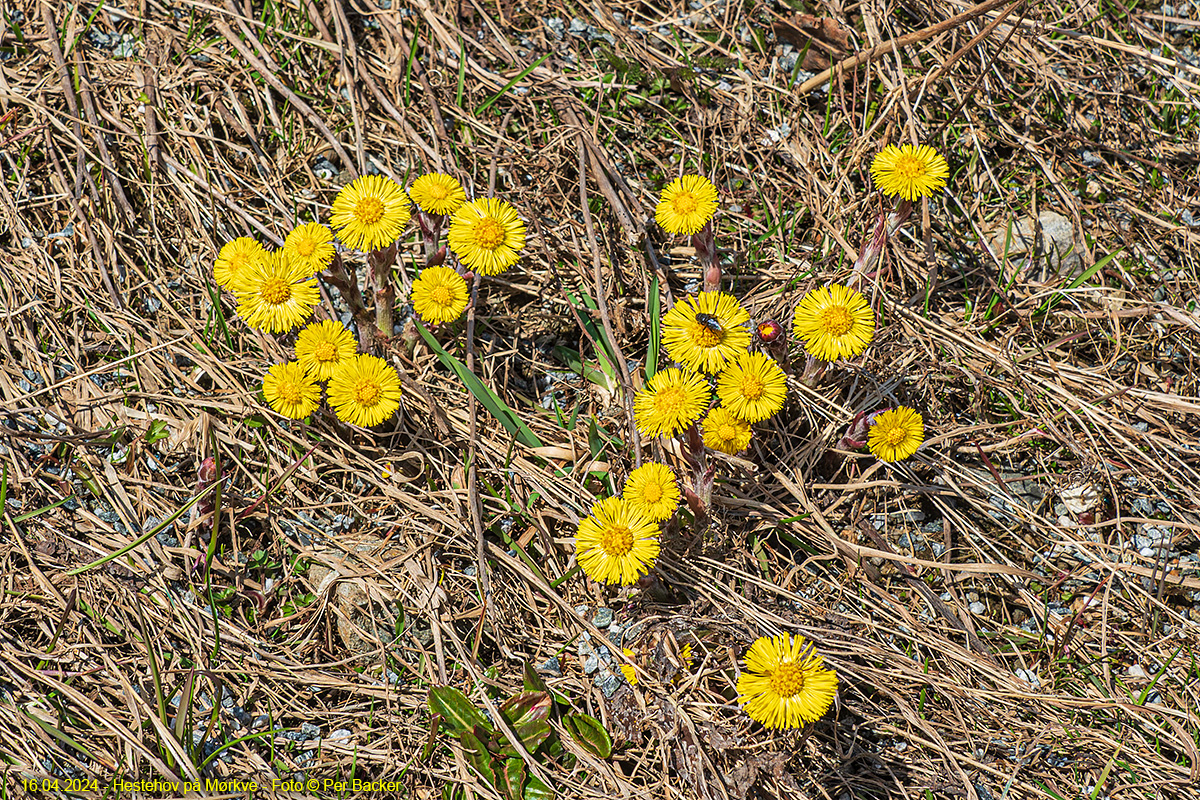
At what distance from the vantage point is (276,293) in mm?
2141

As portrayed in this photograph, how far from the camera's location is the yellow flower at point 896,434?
6.93 ft

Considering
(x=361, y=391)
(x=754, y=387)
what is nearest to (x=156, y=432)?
(x=361, y=391)

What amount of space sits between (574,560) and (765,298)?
1.03 metres

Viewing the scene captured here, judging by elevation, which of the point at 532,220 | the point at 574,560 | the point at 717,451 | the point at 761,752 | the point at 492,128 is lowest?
the point at 761,752

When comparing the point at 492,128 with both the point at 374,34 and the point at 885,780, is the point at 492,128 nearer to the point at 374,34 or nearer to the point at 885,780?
the point at 374,34

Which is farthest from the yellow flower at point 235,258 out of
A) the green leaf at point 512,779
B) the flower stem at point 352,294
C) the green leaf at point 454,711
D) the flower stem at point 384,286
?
the green leaf at point 512,779

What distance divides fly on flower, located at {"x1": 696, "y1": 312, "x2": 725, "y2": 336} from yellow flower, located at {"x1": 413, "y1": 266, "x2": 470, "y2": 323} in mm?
651

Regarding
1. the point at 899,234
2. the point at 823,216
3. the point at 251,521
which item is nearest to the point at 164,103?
the point at 251,521

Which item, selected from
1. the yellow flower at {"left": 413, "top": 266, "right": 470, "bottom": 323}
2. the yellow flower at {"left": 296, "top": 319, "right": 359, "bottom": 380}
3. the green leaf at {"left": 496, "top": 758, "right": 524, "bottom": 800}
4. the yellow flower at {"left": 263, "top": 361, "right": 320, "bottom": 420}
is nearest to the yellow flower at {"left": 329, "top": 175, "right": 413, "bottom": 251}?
the yellow flower at {"left": 413, "top": 266, "right": 470, "bottom": 323}

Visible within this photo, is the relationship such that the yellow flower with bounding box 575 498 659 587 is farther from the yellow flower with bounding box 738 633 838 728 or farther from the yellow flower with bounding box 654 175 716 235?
the yellow flower with bounding box 654 175 716 235

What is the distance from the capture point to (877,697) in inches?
81.9

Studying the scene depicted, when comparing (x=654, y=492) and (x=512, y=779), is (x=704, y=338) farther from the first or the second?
(x=512, y=779)

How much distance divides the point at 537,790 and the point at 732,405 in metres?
1.04

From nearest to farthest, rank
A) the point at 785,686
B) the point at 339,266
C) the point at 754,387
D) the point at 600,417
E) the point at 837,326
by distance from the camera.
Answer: the point at 785,686
the point at 754,387
the point at 837,326
the point at 339,266
the point at 600,417
